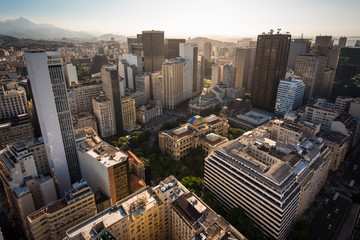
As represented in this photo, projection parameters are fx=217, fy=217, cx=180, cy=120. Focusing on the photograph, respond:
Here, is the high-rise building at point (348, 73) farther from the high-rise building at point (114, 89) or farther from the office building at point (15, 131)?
the office building at point (15, 131)

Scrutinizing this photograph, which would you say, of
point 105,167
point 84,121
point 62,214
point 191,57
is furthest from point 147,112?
point 62,214

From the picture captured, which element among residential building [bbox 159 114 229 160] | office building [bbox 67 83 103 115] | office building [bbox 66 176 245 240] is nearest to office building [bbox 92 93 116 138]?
office building [bbox 67 83 103 115]

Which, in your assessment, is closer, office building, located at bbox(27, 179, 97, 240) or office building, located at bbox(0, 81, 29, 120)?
office building, located at bbox(27, 179, 97, 240)

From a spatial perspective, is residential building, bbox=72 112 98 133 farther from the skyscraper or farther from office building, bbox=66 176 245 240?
office building, bbox=66 176 245 240

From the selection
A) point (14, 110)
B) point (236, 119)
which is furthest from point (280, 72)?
point (14, 110)

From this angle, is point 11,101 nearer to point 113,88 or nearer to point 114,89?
point 113,88

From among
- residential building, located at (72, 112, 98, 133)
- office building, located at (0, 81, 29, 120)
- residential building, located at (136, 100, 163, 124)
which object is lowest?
residential building, located at (136, 100, 163, 124)

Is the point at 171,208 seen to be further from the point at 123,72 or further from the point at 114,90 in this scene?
the point at 123,72
